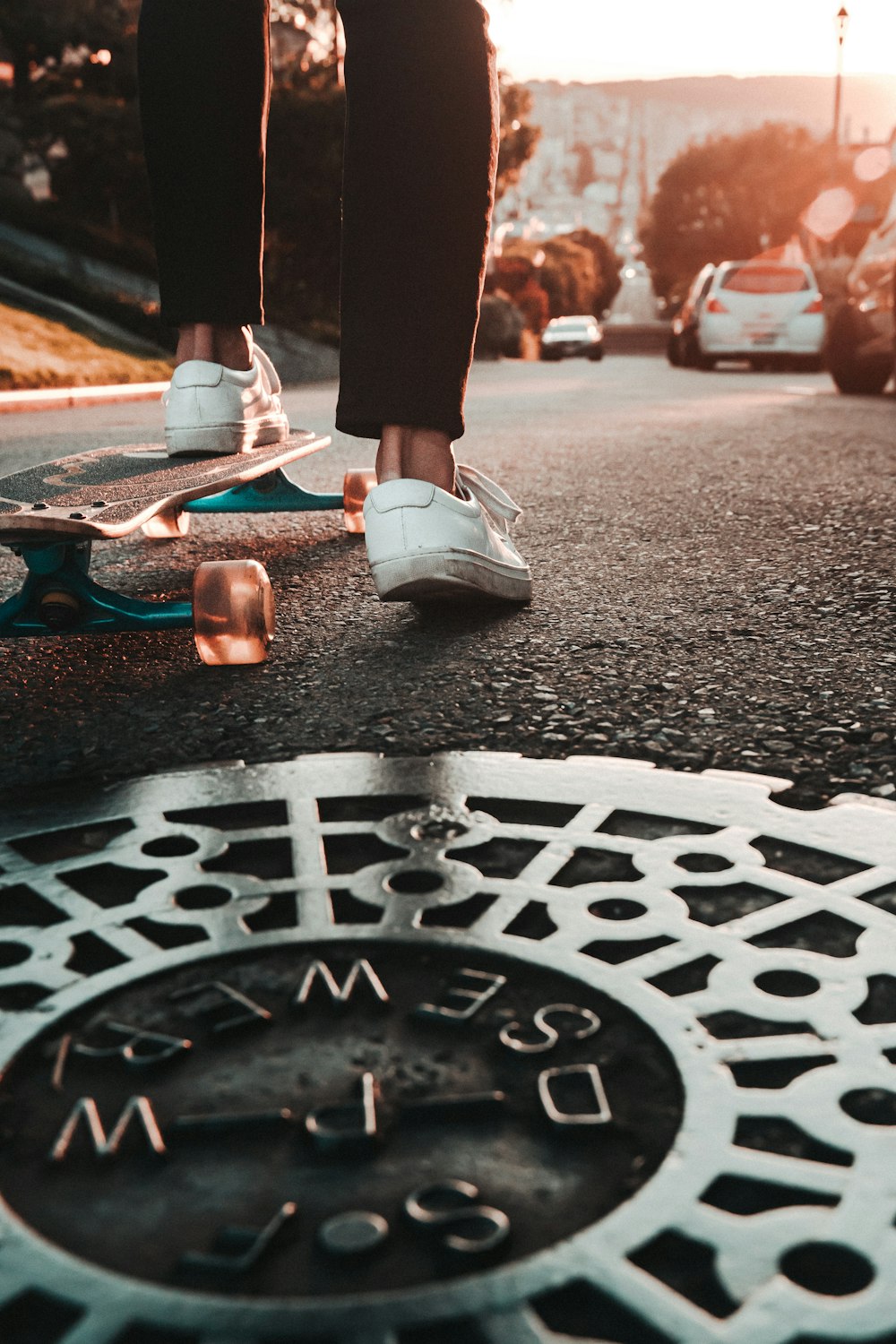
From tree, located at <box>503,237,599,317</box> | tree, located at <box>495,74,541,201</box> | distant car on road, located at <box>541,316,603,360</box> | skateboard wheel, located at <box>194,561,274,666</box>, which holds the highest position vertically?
tree, located at <box>495,74,541,201</box>

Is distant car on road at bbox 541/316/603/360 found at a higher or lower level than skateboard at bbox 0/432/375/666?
lower

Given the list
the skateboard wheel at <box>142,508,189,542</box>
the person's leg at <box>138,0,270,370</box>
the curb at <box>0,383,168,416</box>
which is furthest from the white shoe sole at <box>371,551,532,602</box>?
the curb at <box>0,383,168,416</box>

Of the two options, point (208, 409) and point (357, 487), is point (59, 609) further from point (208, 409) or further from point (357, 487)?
point (357, 487)

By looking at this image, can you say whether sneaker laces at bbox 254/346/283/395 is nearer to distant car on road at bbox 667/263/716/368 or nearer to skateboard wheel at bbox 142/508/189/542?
skateboard wheel at bbox 142/508/189/542

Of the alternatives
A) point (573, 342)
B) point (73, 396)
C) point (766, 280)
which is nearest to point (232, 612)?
point (73, 396)

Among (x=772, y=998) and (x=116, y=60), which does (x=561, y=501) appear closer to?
(x=772, y=998)

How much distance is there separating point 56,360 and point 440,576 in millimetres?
10984

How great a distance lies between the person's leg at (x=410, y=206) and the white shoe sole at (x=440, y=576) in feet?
0.66

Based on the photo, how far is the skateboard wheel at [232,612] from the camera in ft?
6.30

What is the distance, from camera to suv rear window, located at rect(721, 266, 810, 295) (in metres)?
17.5

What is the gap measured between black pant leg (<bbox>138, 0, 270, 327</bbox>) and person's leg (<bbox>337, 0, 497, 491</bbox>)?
0.57 metres

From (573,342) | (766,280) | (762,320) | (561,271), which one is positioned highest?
(561,271)

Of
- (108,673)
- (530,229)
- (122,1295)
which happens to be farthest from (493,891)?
(530,229)

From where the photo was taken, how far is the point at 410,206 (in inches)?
80.5
